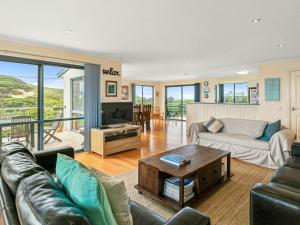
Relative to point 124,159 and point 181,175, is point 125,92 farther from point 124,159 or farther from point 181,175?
point 181,175

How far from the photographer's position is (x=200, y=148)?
3107 millimetres

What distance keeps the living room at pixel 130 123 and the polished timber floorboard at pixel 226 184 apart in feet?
0.06

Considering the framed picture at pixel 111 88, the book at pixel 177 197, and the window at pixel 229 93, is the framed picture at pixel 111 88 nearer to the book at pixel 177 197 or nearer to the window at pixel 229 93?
the book at pixel 177 197

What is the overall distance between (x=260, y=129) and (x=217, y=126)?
0.92 metres

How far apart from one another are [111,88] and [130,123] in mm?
1031

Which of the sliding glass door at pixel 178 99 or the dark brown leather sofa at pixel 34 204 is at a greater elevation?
the sliding glass door at pixel 178 99

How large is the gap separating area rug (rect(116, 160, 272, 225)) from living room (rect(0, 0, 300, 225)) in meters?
0.02

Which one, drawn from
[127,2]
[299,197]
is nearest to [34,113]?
[127,2]

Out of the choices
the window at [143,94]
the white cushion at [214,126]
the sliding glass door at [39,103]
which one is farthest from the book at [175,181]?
the window at [143,94]

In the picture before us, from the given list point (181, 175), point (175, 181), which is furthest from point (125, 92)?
point (181, 175)

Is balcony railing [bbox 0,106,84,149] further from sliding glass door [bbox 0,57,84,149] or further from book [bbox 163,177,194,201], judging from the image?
book [bbox 163,177,194,201]

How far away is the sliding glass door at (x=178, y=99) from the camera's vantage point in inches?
410

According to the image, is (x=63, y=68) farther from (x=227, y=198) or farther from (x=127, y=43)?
(x=227, y=198)

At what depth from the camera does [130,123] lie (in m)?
5.05
